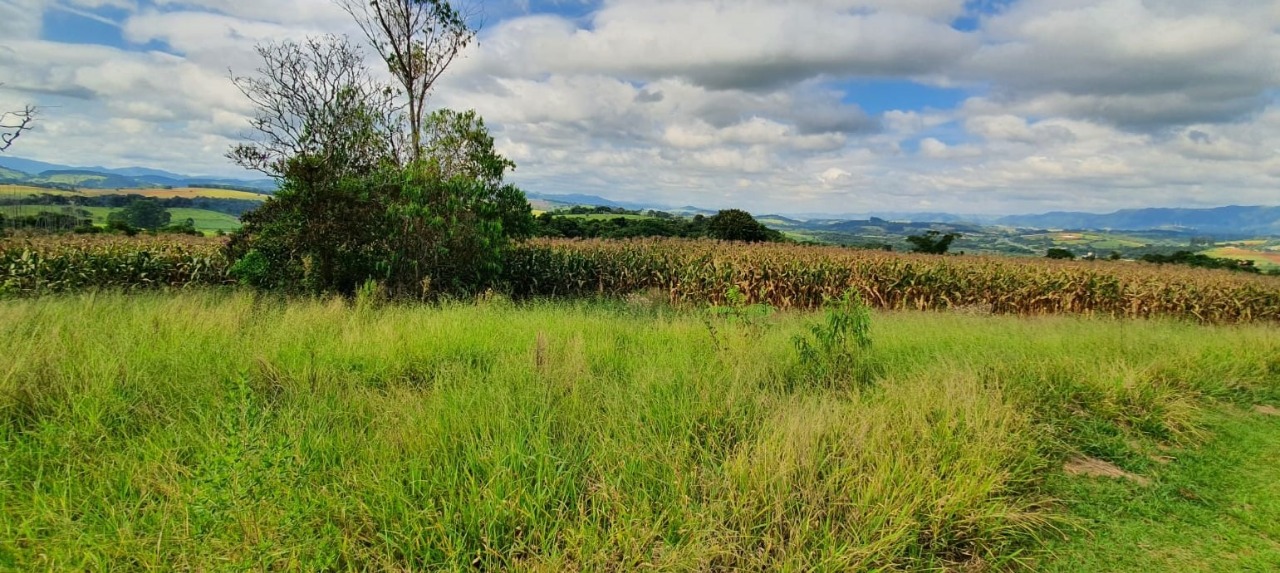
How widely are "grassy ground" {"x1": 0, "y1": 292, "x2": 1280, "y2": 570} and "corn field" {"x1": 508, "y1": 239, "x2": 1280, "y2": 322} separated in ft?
23.6

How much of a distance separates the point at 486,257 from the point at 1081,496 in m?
9.86

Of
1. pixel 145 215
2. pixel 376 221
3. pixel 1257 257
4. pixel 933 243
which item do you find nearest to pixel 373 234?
pixel 376 221

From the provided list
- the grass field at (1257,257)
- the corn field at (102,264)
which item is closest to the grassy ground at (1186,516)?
the corn field at (102,264)

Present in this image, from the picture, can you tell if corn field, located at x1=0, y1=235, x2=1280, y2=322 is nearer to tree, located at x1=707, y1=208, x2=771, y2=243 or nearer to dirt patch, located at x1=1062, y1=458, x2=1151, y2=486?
dirt patch, located at x1=1062, y1=458, x2=1151, y2=486

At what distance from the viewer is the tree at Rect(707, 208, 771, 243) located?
25697 millimetres

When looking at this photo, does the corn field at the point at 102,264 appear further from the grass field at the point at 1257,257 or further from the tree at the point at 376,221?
the grass field at the point at 1257,257

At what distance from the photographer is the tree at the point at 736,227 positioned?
84.3 feet

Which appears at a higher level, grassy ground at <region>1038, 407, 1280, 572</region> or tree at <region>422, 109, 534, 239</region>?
tree at <region>422, 109, 534, 239</region>

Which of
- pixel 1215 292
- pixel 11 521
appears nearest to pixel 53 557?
pixel 11 521

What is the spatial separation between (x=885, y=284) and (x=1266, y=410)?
8.22m

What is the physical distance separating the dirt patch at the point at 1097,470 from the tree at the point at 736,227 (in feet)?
66.9

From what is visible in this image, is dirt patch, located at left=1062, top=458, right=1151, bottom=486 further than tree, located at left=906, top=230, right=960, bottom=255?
No

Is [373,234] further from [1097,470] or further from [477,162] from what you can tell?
[1097,470]

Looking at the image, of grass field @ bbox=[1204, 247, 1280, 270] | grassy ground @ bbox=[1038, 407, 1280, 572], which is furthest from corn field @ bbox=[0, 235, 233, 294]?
grass field @ bbox=[1204, 247, 1280, 270]
